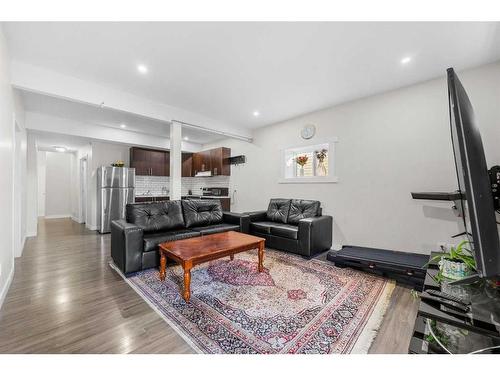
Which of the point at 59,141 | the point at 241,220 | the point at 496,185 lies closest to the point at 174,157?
the point at 241,220

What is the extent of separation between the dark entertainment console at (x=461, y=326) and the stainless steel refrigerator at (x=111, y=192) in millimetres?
5994

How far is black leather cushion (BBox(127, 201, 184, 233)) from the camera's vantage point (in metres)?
3.14

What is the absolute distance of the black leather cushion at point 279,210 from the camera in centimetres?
420

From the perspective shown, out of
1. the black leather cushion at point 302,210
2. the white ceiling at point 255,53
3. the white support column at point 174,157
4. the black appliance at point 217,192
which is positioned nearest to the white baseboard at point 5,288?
the white support column at point 174,157

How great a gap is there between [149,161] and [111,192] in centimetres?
135

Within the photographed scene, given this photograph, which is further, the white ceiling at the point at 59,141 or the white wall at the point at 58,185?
the white wall at the point at 58,185

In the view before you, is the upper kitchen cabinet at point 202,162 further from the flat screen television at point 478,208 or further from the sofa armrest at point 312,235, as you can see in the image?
the flat screen television at point 478,208

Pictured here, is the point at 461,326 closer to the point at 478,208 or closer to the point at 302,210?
the point at 478,208

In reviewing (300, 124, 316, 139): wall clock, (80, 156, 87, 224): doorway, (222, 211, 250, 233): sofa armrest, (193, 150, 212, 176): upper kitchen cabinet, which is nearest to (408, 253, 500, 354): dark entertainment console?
(222, 211, 250, 233): sofa armrest

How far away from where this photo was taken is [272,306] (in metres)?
2.00

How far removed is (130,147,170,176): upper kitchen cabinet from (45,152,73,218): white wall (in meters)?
3.84

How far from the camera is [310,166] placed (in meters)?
4.52

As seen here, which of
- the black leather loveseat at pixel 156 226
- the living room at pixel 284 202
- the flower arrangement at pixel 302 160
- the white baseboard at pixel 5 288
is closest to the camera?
the living room at pixel 284 202

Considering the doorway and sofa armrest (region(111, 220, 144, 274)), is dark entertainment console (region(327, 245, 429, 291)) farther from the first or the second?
the doorway
